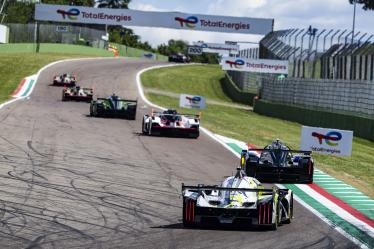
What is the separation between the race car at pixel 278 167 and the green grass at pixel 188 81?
44625mm

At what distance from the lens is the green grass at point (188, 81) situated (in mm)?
64312

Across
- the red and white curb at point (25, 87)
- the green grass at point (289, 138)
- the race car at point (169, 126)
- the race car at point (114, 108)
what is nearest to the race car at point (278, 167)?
the green grass at point (289, 138)

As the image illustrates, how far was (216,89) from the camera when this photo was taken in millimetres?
68625

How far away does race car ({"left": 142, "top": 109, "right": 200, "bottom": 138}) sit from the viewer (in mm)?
26281

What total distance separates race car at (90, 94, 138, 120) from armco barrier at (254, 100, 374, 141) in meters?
8.88

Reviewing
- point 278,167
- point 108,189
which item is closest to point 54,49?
point 278,167

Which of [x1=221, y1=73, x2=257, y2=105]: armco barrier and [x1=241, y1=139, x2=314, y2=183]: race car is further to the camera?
[x1=221, y1=73, x2=257, y2=105]: armco barrier

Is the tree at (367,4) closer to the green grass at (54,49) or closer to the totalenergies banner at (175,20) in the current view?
the totalenergies banner at (175,20)

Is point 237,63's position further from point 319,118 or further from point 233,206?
point 233,206

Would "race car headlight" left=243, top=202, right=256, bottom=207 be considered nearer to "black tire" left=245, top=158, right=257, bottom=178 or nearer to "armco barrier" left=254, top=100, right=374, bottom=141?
"black tire" left=245, top=158, right=257, bottom=178

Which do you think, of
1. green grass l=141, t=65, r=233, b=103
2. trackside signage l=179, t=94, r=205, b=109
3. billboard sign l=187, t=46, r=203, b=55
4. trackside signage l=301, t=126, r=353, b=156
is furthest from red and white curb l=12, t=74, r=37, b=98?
billboard sign l=187, t=46, r=203, b=55

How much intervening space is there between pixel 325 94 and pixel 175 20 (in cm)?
2332

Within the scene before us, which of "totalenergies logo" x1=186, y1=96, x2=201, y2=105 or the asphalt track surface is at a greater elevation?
"totalenergies logo" x1=186, y1=96, x2=201, y2=105

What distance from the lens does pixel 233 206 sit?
11.3m
